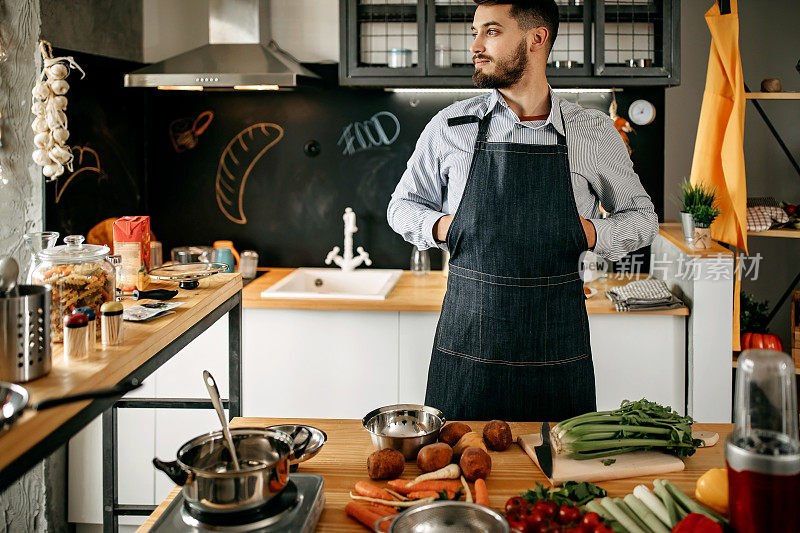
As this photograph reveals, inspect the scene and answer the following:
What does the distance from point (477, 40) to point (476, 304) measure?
0.89m

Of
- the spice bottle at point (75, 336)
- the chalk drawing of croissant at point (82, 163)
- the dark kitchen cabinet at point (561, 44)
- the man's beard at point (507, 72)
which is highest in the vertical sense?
the dark kitchen cabinet at point (561, 44)

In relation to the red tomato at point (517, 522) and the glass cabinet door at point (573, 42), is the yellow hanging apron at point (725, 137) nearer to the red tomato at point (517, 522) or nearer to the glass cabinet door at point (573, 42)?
the glass cabinet door at point (573, 42)

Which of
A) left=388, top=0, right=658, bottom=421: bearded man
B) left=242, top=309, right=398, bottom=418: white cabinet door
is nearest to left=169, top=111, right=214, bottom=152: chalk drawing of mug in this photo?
left=242, top=309, right=398, bottom=418: white cabinet door

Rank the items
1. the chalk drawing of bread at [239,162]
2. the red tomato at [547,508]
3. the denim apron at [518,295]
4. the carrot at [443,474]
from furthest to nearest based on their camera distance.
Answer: the chalk drawing of bread at [239,162] → the denim apron at [518,295] → the carrot at [443,474] → the red tomato at [547,508]

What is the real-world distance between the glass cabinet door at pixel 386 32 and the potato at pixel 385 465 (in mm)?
2463

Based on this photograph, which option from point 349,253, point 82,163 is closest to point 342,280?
point 349,253

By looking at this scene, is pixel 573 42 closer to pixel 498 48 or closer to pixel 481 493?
pixel 498 48

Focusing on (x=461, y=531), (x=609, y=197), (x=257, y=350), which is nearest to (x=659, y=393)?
(x=609, y=197)

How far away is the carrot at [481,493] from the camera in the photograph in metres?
1.53

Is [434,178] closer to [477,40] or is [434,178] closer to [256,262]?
[477,40]

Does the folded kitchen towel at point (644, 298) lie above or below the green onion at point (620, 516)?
above

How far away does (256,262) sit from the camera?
4.08 meters

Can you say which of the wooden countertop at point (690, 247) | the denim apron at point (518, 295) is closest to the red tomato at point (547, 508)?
the denim apron at point (518, 295)

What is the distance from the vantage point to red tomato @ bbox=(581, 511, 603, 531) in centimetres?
137
